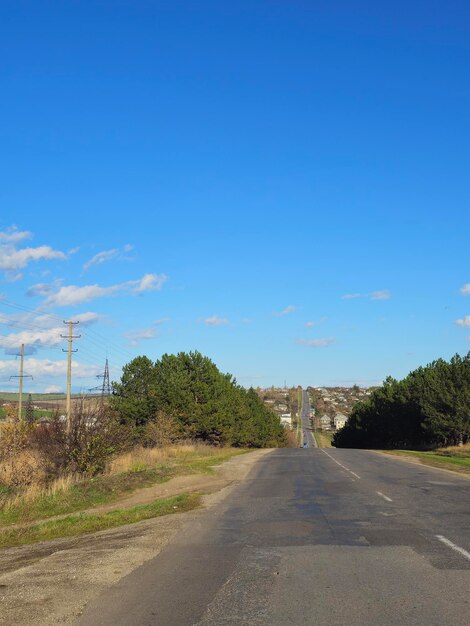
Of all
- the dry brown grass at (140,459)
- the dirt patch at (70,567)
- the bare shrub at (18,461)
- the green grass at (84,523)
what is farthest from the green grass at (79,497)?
the dirt patch at (70,567)

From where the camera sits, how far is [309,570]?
8.21 meters

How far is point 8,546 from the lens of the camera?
455 inches

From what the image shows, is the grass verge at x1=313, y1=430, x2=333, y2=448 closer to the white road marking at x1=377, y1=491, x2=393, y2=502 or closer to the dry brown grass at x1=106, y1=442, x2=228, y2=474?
the dry brown grass at x1=106, y1=442, x2=228, y2=474

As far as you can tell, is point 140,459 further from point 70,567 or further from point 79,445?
point 70,567

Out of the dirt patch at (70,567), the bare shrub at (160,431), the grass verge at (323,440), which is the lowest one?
the grass verge at (323,440)

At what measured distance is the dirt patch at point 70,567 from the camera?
21.7ft

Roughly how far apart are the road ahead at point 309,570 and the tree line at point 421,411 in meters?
37.9

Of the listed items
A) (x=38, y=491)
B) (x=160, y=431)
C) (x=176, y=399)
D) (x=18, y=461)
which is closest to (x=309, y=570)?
(x=38, y=491)

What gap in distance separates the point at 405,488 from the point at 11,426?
19.3m

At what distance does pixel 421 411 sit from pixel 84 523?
49.1 m

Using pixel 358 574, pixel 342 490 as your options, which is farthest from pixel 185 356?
pixel 358 574

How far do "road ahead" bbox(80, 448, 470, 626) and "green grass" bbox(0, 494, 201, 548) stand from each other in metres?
1.28

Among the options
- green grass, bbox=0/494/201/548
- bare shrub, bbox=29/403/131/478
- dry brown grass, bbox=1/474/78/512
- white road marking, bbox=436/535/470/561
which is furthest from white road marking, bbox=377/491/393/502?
bare shrub, bbox=29/403/131/478

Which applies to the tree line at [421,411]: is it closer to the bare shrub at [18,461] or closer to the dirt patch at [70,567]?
the bare shrub at [18,461]
